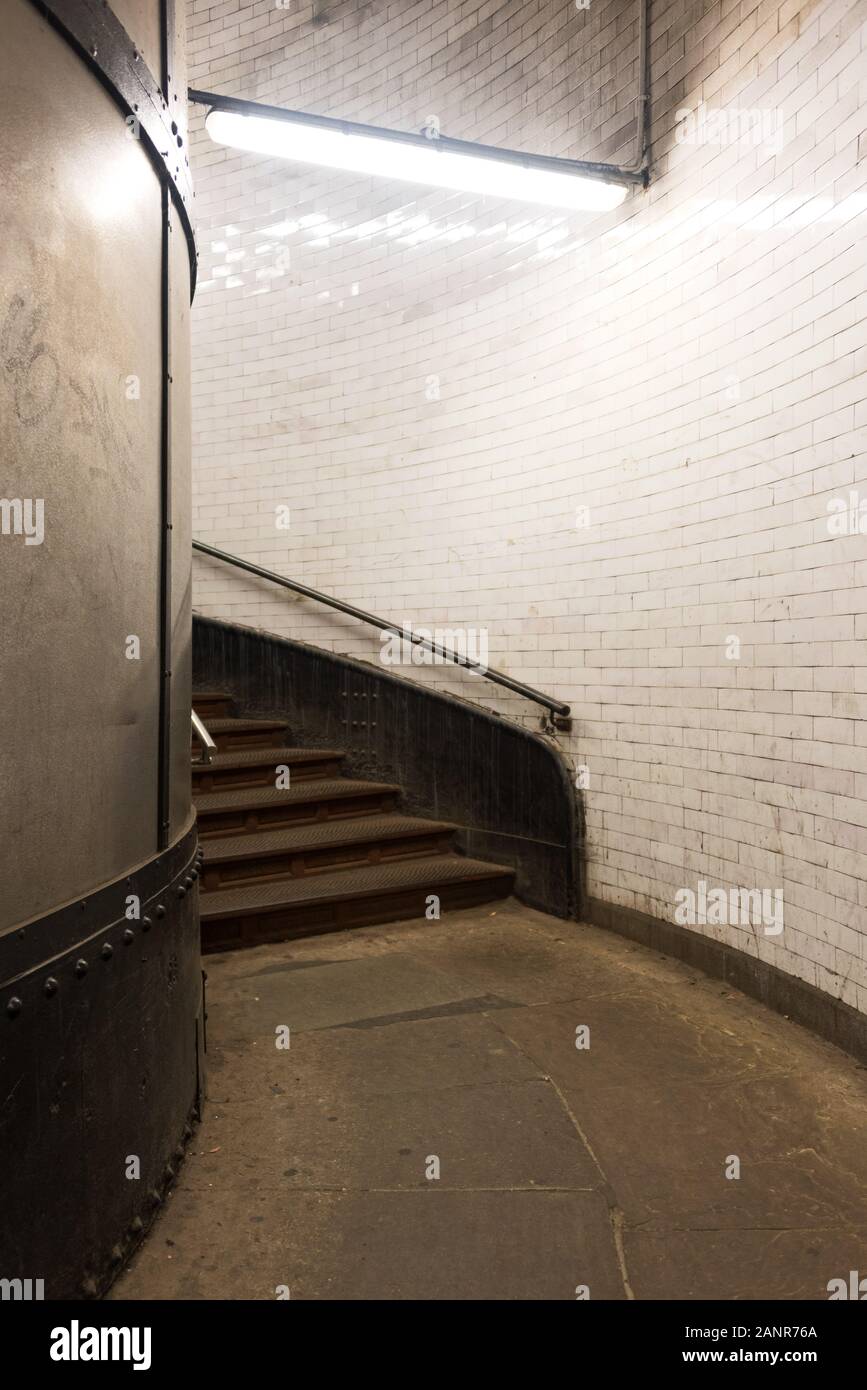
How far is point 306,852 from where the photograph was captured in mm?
5406

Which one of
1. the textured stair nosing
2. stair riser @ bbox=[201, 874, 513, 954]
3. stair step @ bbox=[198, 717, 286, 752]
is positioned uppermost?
stair step @ bbox=[198, 717, 286, 752]

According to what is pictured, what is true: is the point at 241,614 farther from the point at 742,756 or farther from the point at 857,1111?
the point at 857,1111

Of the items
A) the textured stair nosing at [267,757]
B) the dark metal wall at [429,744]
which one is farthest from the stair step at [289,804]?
the dark metal wall at [429,744]

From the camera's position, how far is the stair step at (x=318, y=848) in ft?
17.0

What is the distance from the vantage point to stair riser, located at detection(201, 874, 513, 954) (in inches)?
191

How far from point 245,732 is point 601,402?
10.5ft

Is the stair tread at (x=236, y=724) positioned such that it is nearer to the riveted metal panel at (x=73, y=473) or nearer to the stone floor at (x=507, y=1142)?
the stone floor at (x=507, y=1142)

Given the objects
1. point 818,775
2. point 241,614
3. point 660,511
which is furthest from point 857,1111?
point 241,614

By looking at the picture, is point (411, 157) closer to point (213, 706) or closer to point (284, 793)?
point (284, 793)

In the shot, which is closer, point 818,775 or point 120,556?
point 120,556

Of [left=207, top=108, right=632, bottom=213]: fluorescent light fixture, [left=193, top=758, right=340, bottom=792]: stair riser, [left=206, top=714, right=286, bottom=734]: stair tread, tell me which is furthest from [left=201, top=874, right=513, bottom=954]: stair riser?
[left=207, top=108, right=632, bottom=213]: fluorescent light fixture

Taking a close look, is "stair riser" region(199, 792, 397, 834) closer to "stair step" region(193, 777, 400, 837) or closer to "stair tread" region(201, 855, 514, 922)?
"stair step" region(193, 777, 400, 837)
